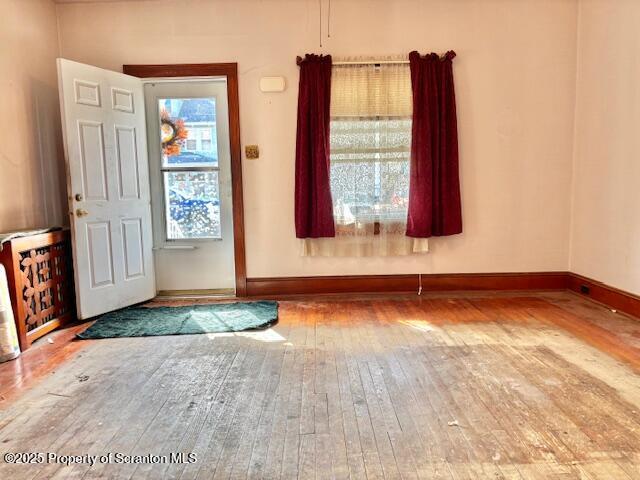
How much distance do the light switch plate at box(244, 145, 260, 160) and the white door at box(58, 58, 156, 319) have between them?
3.08ft

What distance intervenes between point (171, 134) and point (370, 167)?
2.02m

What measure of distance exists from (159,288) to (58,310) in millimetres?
1200

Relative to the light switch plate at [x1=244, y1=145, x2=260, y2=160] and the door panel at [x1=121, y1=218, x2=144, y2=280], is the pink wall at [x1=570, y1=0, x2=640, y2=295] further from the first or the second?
the door panel at [x1=121, y1=218, x2=144, y2=280]

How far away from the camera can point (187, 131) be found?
4.66 m

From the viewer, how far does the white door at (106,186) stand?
146 inches

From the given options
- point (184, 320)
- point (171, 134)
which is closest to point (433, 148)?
point (171, 134)

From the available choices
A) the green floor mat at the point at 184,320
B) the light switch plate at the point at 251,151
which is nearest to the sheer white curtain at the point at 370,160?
the light switch plate at the point at 251,151

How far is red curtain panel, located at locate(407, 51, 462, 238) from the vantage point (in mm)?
4266

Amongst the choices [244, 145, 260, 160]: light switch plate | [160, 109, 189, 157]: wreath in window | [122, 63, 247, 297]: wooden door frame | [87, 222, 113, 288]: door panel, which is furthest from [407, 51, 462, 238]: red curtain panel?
[87, 222, 113, 288]: door panel

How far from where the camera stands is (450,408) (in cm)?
227

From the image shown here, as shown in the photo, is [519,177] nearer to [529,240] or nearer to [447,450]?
[529,240]

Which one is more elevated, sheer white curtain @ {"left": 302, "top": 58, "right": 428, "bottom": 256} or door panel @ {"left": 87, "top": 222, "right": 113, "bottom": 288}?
sheer white curtain @ {"left": 302, "top": 58, "right": 428, "bottom": 256}

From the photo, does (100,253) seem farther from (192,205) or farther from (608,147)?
(608,147)

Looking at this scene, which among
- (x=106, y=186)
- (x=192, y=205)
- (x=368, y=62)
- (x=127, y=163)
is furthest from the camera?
(x=192, y=205)
